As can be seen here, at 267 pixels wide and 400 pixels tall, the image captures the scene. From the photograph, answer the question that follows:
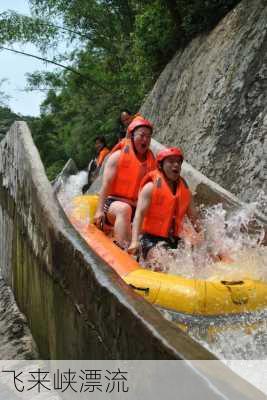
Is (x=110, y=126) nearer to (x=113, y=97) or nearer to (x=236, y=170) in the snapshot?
(x=113, y=97)

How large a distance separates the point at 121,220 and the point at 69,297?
7.42ft

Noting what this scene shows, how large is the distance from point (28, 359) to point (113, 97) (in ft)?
55.6

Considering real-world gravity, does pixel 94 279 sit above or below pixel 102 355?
above

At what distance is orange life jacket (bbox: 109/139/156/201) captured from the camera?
5.65m

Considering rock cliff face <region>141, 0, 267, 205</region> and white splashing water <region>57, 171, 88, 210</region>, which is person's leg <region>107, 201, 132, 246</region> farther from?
white splashing water <region>57, 171, 88, 210</region>

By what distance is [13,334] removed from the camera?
4.11 meters

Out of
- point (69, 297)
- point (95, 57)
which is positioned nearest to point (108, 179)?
point (69, 297)

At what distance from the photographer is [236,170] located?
743 centimetres

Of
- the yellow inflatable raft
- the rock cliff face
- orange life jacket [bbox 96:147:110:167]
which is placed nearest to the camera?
the yellow inflatable raft

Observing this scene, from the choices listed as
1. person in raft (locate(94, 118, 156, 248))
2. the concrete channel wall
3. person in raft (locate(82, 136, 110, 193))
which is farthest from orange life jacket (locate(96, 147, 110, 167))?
the concrete channel wall

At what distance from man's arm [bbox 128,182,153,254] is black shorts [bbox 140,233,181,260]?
108 millimetres

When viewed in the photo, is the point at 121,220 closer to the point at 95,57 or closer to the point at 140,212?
the point at 140,212

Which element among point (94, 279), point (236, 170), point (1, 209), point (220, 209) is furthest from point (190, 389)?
point (236, 170)

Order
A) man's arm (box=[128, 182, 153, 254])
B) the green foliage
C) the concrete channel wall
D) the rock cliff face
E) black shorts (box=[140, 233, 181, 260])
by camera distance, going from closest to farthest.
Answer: the concrete channel wall
man's arm (box=[128, 182, 153, 254])
black shorts (box=[140, 233, 181, 260])
the rock cliff face
the green foliage
